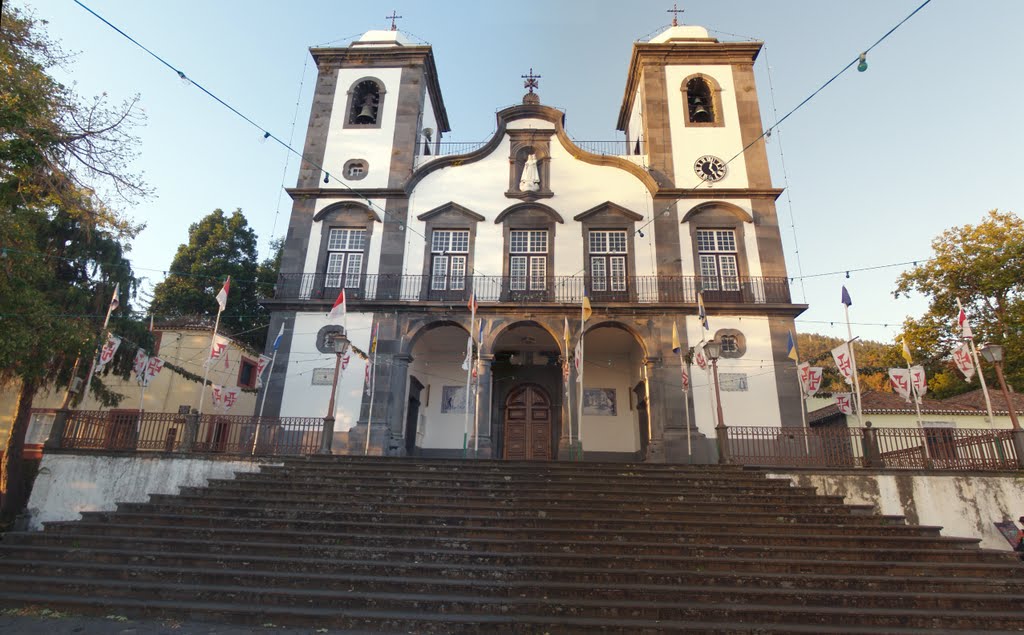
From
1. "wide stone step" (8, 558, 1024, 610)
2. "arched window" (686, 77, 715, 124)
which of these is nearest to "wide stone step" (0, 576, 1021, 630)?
"wide stone step" (8, 558, 1024, 610)

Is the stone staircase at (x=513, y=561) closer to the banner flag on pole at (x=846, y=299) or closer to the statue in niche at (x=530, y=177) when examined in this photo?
the banner flag on pole at (x=846, y=299)

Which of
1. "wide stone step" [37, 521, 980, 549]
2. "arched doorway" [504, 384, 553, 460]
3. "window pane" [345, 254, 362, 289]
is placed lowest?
"wide stone step" [37, 521, 980, 549]

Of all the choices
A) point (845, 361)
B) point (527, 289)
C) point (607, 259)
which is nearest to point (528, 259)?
point (527, 289)

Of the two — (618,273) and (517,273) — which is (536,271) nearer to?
(517,273)

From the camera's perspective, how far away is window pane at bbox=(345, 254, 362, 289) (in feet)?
59.6

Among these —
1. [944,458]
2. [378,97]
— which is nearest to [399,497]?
[944,458]

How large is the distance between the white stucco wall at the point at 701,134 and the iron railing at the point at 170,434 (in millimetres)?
14352

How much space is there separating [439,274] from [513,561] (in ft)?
37.9

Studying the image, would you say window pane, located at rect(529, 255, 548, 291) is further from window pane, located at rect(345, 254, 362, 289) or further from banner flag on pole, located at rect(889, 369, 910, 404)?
banner flag on pole, located at rect(889, 369, 910, 404)

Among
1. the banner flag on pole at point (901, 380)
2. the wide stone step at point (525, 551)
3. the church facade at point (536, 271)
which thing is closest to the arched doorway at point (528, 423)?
the church facade at point (536, 271)

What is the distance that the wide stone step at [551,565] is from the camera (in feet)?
25.4

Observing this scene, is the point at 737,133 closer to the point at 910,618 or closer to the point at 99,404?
the point at 910,618

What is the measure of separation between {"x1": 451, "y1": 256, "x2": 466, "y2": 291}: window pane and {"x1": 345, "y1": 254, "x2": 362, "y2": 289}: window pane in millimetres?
2980

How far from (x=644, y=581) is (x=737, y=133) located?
16.6 meters
